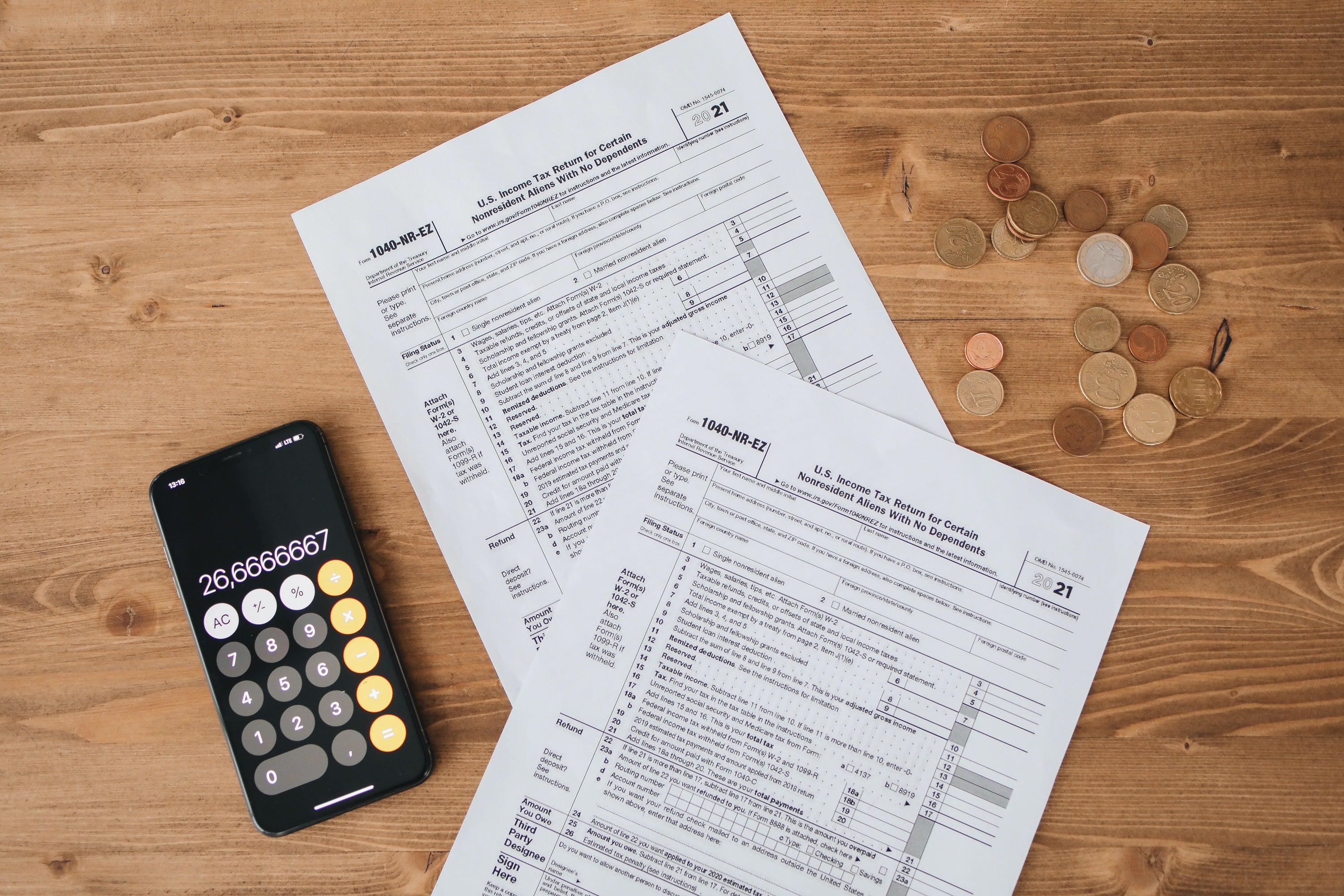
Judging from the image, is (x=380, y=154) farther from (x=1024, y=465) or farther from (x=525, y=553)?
(x=1024, y=465)

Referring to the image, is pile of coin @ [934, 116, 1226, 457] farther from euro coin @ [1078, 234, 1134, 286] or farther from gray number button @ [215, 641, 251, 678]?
gray number button @ [215, 641, 251, 678]

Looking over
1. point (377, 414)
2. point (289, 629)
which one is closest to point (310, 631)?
point (289, 629)

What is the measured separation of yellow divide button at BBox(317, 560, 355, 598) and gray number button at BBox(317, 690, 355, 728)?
2.9 inches

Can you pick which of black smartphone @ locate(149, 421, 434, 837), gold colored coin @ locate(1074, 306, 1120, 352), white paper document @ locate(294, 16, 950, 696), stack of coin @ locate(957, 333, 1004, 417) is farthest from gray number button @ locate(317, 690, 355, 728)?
gold colored coin @ locate(1074, 306, 1120, 352)

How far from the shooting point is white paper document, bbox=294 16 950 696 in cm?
58

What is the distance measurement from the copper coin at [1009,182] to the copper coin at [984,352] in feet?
0.35

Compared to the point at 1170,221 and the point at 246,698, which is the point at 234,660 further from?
the point at 1170,221

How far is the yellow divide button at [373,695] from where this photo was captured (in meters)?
0.55

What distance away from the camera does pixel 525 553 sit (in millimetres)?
572


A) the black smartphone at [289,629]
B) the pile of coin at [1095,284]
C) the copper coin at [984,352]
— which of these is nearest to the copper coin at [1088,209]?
the pile of coin at [1095,284]

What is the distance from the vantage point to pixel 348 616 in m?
0.56

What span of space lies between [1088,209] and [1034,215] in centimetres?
4

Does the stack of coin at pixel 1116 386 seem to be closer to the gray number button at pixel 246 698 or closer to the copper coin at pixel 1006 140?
the copper coin at pixel 1006 140

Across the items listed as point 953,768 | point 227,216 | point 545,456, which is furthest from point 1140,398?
point 227,216
